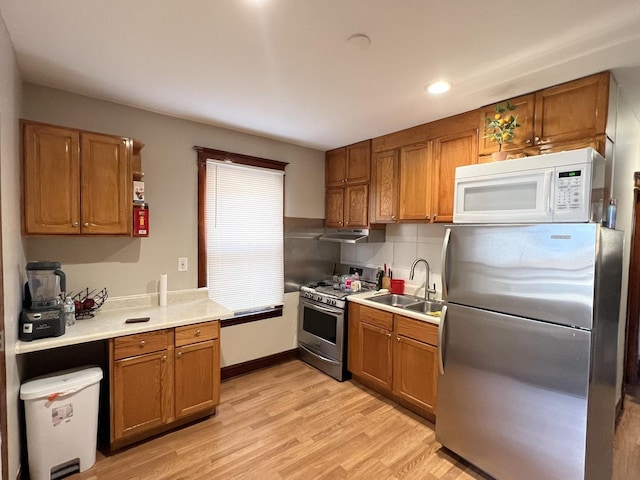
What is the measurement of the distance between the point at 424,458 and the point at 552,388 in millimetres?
1015

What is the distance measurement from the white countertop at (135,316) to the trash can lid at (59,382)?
0.22 m

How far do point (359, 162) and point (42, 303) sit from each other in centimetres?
300

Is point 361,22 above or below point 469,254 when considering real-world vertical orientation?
above

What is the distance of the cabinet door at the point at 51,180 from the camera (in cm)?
202

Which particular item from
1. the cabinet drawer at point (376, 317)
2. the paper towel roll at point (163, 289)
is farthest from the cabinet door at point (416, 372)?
the paper towel roll at point (163, 289)

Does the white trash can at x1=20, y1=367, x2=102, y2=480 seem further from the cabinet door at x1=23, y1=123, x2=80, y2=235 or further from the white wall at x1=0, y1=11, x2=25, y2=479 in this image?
the cabinet door at x1=23, y1=123, x2=80, y2=235

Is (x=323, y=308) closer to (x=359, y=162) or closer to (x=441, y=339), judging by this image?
(x=441, y=339)

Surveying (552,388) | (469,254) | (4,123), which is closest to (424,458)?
(552,388)

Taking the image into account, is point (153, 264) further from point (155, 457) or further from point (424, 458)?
point (424, 458)

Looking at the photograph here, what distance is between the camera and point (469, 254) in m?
2.08

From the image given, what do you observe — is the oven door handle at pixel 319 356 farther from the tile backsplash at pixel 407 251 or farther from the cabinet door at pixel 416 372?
the tile backsplash at pixel 407 251

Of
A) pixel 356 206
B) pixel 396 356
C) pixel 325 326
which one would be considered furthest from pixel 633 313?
pixel 325 326

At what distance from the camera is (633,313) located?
10.4 ft

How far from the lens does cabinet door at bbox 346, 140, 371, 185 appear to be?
3.47 m
